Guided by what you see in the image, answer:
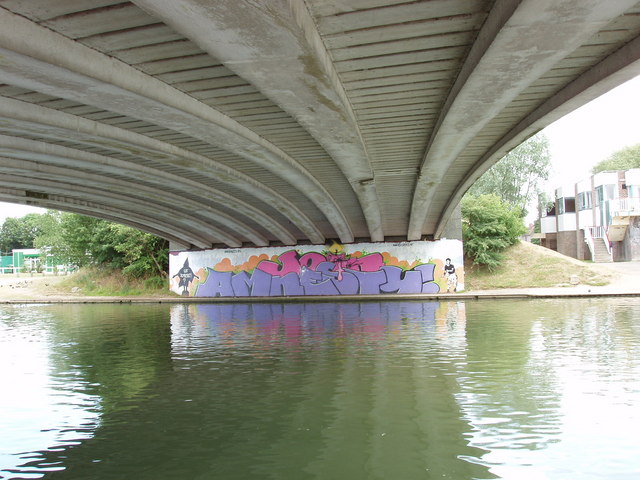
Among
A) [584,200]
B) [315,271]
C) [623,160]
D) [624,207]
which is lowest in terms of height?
[315,271]

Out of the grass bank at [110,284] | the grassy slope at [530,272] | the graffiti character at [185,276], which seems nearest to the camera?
the grassy slope at [530,272]

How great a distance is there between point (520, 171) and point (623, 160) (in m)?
14.8

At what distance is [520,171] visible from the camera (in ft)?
155

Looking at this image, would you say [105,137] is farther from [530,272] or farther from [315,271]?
[530,272]

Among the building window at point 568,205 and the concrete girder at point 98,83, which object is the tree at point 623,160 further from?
the concrete girder at point 98,83

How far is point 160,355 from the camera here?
12609 mm

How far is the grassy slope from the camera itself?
29.4m

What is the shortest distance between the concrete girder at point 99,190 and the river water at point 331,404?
5.02 meters

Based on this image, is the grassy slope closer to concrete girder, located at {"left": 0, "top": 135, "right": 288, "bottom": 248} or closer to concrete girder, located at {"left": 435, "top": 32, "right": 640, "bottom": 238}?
concrete girder, located at {"left": 435, "top": 32, "right": 640, "bottom": 238}

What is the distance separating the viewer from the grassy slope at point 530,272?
29.4 meters

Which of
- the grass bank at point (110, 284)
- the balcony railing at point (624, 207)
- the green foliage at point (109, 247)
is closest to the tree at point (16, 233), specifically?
the green foliage at point (109, 247)

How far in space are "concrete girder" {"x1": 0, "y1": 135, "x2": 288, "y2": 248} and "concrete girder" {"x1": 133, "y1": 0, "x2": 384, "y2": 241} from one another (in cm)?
674

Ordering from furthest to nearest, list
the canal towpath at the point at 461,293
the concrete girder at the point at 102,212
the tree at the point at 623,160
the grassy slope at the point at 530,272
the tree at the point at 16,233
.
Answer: the tree at the point at 16,233, the tree at the point at 623,160, the grassy slope at the point at 530,272, the canal towpath at the point at 461,293, the concrete girder at the point at 102,212

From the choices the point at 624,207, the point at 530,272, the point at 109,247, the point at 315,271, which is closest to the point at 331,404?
the point at 315,271
